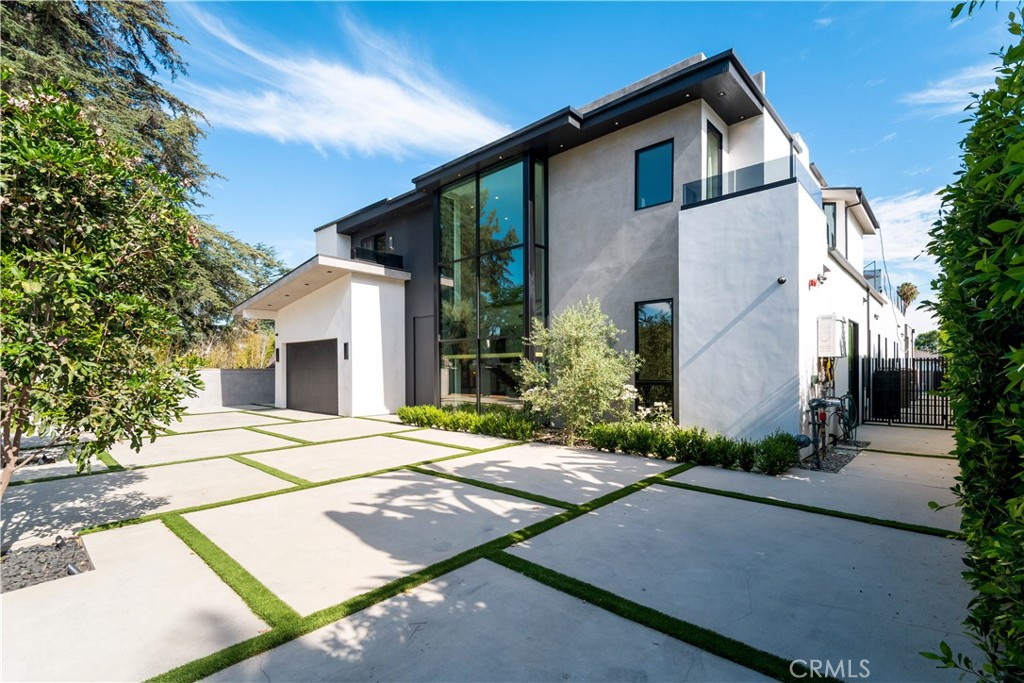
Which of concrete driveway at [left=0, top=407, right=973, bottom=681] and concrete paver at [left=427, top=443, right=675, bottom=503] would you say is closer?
concrete driveway at [left=0, top=407, right=973, bottom=681]

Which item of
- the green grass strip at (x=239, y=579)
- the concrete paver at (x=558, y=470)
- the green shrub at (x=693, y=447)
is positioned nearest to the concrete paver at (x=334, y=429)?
the concrete paver at (x=558, y=470)

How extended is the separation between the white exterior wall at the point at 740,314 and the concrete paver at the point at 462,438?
3808 mm

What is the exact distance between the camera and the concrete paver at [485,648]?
247 centimetres

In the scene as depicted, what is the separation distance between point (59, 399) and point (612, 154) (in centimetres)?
1027

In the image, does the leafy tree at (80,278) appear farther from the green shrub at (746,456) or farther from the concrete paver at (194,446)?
the green shrub at (746,456)

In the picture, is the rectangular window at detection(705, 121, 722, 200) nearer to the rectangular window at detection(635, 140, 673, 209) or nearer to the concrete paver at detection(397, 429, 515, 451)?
the rectangular window at detection(635, 140, 673, 209)

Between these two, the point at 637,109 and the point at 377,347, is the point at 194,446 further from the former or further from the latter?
the point at 637,109

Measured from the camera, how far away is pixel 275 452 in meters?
8.73

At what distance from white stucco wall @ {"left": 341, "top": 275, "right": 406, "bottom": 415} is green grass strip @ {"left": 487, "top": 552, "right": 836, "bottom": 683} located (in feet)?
37.1

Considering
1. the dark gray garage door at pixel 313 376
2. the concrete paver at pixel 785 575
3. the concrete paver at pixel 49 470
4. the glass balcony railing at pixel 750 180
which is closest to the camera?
the concrete paver at pixel 785 575

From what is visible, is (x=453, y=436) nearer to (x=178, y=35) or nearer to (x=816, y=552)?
(x=816, y=552)

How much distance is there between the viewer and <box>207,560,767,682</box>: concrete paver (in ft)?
8.12

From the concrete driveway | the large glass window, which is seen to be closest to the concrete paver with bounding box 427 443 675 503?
the concrete driveway

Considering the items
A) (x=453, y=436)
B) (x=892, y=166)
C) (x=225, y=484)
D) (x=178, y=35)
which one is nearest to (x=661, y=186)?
(x=892, y=166)
